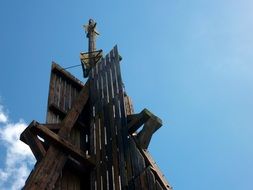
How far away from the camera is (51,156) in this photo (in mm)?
8648

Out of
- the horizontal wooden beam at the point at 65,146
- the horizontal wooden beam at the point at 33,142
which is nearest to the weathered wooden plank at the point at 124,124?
the horizontal wooden beam at the point at 65,146

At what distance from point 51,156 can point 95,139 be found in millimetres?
1033

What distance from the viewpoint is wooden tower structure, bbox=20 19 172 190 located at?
783 cm

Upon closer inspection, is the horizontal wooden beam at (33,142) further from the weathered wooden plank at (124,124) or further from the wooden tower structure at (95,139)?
the weathered wooden plank at (124,124)

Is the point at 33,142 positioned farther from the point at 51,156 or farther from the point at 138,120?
the point at 138,120

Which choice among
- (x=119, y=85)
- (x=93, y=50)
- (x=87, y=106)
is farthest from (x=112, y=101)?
(x=93, y=50)

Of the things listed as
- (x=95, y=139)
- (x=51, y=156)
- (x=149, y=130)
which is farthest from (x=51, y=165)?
(x=149, y=130)

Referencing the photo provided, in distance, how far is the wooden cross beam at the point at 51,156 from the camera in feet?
26.5

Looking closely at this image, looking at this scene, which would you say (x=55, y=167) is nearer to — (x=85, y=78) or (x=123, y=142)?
(x=123, y=142)

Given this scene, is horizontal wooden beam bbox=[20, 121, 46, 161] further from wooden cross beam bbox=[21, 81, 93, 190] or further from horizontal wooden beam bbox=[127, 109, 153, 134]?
horizontal wooden beam bbox=[127, 109, 153, 134]

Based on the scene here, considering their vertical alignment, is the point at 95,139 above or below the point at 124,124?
above

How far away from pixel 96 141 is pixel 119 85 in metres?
1.23

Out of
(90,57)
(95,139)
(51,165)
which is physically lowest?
(51,165)

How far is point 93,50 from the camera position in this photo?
12.7 meters
